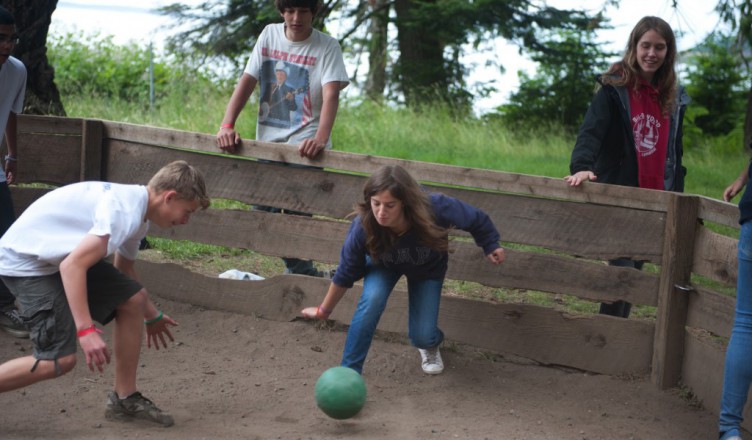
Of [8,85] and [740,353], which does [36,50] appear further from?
[740,353]

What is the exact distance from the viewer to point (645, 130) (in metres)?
4.77

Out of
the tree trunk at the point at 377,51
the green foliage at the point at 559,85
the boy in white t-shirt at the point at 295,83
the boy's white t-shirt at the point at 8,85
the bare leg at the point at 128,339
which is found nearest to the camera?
the bare leg at the point at 128,339

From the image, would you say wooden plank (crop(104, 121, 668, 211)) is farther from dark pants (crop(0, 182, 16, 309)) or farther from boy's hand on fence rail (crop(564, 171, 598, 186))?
dark pants (crop(0, 182, 16, 309))

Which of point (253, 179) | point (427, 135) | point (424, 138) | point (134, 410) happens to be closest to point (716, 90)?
point (427, 135)

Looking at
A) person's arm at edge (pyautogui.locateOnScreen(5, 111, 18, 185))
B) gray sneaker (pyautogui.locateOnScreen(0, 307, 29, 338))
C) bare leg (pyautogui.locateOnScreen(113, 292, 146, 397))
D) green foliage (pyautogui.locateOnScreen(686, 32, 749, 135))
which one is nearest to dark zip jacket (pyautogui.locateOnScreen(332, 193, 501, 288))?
bare leg (pyautogui.locateOnScreen(113, 292, 146, 397))

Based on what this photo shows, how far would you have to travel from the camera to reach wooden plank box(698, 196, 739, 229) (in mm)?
4312

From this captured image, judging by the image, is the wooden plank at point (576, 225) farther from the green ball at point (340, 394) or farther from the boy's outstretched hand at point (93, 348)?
the boy's outstretched hand at point (93, 348)

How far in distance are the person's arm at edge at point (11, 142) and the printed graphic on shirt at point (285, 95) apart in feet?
4.83

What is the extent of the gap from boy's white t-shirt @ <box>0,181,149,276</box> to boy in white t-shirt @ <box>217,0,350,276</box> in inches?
65.2

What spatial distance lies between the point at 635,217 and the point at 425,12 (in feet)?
26.7

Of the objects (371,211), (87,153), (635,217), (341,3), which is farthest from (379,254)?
(341,3)

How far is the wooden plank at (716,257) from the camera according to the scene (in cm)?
437

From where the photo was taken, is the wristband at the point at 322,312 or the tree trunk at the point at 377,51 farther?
the tree trunk at the point at 377,51

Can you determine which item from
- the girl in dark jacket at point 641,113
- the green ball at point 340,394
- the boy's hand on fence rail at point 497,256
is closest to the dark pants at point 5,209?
the green ball at point 340,394
